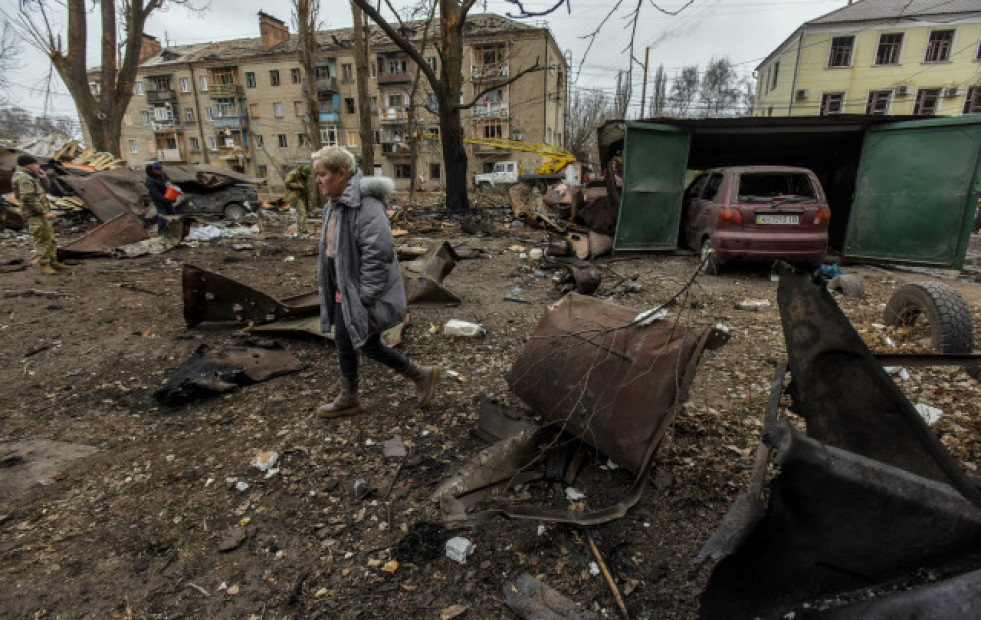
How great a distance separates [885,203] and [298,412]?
8658mm

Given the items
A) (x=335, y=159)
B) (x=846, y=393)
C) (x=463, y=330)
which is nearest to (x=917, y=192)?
(x=463, y=330)

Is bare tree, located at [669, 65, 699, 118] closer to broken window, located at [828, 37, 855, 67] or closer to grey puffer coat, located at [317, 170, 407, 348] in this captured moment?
broken window, located at [828, 37, 855, 67]

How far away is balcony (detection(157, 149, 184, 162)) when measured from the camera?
43.4 metres

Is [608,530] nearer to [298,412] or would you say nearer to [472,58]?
[298,412]

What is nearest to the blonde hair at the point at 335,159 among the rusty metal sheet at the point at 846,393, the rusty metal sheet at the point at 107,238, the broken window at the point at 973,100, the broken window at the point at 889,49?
the rusty metal sheet at the point at 846,393

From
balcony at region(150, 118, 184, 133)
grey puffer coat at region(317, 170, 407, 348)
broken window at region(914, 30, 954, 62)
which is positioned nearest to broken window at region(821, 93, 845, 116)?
broken window at region(914, 30, 954, 62)

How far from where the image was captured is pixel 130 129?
45.1 m

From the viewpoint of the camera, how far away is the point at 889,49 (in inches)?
974

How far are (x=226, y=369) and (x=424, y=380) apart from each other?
5.16 feet

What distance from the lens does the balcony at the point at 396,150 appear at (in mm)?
39688

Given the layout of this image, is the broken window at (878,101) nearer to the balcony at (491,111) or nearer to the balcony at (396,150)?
the balcony at (491,111)

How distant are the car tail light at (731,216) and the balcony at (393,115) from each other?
3747 centimetres

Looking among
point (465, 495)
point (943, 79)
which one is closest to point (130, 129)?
point (465, 495)

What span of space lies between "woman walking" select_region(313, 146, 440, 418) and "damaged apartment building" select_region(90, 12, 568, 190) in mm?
34143
